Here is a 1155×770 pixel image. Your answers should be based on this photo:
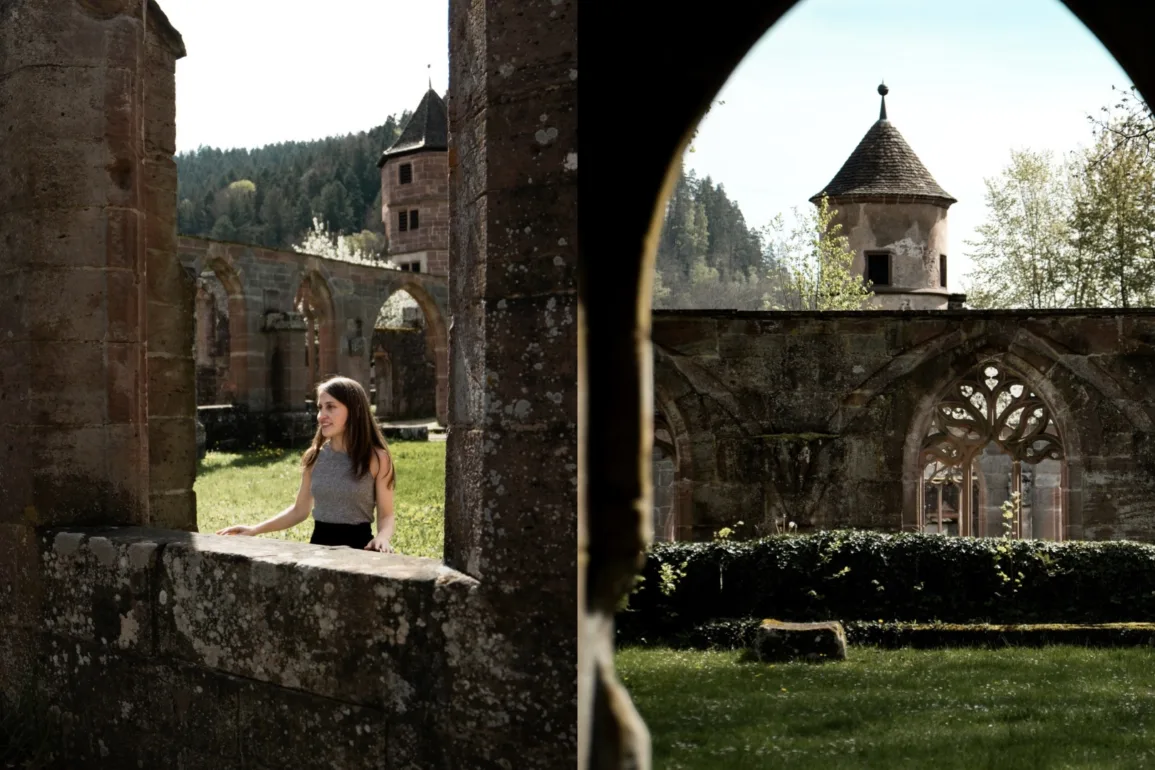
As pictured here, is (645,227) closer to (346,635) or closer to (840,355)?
(346,635)

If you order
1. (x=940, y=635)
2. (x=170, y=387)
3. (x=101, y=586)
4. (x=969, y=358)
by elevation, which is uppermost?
(x=969, y=358)

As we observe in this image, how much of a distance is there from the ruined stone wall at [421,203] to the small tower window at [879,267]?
1516 cm

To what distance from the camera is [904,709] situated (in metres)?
6.20

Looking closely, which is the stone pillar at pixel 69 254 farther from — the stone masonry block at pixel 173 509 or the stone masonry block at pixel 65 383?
the stone masonry block at pixel 173 509

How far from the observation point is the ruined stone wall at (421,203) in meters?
40.1

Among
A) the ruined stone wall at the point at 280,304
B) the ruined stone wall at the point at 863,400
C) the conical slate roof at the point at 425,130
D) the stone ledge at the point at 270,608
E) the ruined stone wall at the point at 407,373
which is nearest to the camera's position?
the stone ledge at the point at 270,608

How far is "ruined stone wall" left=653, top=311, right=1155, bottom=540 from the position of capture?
11.9m

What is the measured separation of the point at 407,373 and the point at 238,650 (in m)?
27.3

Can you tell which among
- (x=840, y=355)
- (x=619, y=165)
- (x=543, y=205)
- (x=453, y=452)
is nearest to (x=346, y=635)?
(x=453, y=452)

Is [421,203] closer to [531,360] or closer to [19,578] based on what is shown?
[19,578]

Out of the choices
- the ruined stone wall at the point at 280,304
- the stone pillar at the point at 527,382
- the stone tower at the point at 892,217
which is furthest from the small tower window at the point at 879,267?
the stone pillar at the point at 527,382

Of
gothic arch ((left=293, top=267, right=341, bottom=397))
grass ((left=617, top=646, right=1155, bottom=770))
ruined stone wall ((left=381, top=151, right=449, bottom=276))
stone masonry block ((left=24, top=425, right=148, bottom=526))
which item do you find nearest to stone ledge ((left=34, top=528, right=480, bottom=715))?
stone masonry block ((left=24, top=425, right=148, bottom=526))

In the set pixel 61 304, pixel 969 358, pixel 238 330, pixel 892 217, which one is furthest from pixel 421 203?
pixel 61 304

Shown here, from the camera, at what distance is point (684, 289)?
6912 cm
